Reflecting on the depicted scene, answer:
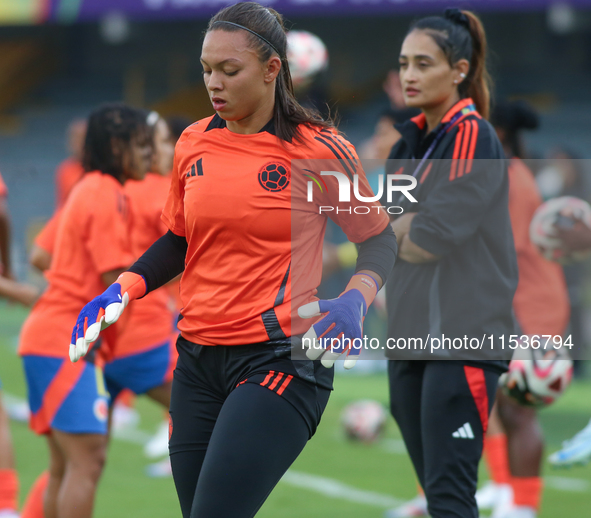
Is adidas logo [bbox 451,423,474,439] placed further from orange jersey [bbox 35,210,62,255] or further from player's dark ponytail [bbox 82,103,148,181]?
orange jersey [bbox 35,210,62,255]

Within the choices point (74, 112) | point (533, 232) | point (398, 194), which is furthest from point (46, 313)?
point (74, 112)

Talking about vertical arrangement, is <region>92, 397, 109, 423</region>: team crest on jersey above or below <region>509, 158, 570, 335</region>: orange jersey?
below

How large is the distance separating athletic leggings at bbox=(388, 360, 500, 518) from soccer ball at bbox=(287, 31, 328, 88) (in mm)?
2763

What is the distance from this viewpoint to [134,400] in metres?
9.05

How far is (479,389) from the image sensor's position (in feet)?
11.0

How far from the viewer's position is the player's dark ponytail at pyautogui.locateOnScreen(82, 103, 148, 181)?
4.35 metres

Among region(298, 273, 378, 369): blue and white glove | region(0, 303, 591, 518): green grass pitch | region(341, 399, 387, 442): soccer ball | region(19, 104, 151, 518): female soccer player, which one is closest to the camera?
region(298, 273, 378, 369): blue and white glove

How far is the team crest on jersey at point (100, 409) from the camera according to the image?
3.99 m

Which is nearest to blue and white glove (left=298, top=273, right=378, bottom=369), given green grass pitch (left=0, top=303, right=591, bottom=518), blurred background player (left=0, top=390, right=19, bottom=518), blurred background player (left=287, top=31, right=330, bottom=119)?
blurred background player (left=0, top=390, right=19, bottom=518)

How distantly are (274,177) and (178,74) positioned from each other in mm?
20516

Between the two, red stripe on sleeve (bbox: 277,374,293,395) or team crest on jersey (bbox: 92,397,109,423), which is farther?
team crest on jersey (bbox: 92,397,109,423)

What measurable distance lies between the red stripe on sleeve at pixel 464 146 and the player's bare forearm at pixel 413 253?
0.31 meters

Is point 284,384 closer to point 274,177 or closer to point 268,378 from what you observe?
point 268,378

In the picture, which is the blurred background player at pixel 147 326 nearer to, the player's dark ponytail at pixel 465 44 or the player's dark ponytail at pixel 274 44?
the player's dark ponytail at pixel 465 44
